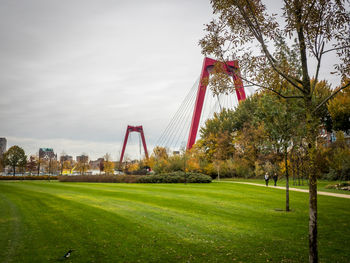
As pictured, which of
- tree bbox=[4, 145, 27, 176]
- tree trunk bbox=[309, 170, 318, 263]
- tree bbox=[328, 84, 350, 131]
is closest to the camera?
tree trunk bbox=[309, 170, 318, 263]

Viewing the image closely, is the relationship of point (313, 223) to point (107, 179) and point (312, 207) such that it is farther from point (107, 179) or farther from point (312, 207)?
point (107, 179)

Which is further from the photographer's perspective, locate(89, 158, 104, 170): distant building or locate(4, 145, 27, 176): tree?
locate(89, 158, 104, 170): distant building

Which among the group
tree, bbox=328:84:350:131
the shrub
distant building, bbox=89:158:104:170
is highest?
tree, bbox=328:84:350:131

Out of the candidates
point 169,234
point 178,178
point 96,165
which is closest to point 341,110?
point 178,178

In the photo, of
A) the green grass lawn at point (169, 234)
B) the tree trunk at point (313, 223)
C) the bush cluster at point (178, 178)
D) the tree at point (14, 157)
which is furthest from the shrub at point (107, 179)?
the tree trunk at point (313, 223)

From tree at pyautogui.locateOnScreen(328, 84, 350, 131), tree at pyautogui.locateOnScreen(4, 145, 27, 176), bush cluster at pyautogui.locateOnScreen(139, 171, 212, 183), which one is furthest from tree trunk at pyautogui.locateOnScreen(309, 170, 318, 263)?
tree at pyautogui.locateOnScreen(4, 145, 27, 176)

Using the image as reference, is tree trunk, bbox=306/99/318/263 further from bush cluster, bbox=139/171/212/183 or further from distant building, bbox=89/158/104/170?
distant building, bbox=89/158/104/170

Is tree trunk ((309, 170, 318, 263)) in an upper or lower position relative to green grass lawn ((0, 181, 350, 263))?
upper

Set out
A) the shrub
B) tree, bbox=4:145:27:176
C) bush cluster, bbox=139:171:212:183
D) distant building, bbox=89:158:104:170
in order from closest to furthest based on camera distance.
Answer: bush cluster, bbox=139:171:212:183
the shrub
tree, bbox=4:145:27:176
distant building, bbox=89:158:104:170

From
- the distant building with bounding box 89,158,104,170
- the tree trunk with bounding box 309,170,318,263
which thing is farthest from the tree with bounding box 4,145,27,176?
the tree trunk with bounding box 309,170,318,263

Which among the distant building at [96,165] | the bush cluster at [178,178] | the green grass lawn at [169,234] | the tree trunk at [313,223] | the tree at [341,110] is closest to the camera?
the tree trunk at [313,223]

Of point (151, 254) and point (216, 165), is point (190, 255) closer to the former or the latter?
point (151, 254)

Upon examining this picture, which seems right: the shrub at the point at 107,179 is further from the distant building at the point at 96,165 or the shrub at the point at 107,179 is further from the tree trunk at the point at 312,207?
the distant building at the point at 96,165

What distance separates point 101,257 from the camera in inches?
207
